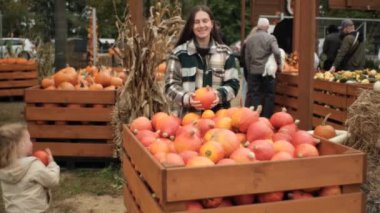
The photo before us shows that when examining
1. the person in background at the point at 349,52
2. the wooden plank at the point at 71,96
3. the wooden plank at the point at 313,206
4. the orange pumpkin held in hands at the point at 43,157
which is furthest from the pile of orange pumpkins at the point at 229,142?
the person in background at the point at 349,52

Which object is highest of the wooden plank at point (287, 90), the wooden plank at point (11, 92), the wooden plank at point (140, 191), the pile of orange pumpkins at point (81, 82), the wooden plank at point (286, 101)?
the pile of orange pumpkins at point (81, 82)

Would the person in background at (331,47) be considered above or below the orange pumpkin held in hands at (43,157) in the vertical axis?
above

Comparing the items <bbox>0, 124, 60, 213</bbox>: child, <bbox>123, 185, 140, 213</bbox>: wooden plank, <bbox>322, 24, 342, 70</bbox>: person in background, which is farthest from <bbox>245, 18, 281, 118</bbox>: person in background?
<bbox>123, 185, 140, 213</bbox>: wooden plank

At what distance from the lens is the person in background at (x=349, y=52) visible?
28.7ft

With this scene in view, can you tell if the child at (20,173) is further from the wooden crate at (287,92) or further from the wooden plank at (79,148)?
the wooden crate at (287,92)

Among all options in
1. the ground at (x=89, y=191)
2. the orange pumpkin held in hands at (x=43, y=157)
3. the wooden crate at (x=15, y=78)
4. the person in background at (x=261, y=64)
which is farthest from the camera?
the wooden crate at (x=15, y=78)

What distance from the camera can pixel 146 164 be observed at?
231 centimetres

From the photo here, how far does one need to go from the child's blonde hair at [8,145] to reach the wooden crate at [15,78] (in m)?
9.41

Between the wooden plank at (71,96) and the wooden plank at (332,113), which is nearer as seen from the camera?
the wooden plank at (71,96)

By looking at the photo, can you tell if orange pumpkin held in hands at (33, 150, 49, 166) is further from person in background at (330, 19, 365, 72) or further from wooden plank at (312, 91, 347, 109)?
person in background at (330, 19, 365, 72)

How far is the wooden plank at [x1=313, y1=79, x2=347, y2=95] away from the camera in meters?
6.63

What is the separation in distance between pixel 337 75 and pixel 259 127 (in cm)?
509

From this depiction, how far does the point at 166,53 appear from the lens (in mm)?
5344

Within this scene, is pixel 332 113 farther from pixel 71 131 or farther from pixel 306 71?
pixel 71 131
